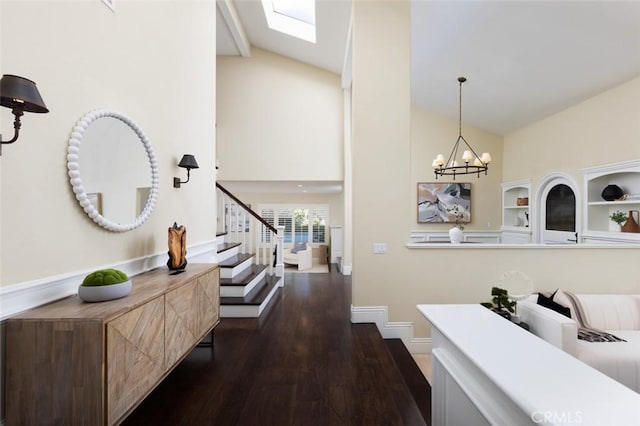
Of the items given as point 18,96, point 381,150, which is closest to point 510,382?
point 18,96

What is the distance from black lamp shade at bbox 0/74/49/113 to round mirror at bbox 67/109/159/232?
1.52ft

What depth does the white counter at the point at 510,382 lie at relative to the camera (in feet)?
2.14

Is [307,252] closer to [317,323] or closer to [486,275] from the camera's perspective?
[317,323]

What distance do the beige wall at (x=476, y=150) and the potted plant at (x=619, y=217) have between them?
2725mm

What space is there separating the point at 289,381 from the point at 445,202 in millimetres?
5989

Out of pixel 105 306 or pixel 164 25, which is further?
pixel 164 25

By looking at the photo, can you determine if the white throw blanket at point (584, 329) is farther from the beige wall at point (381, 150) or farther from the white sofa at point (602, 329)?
the beige wall at point (381, 150)

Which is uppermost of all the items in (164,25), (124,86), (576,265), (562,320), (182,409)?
(164,25)

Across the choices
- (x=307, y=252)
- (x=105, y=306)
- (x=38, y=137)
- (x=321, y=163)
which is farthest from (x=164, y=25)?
(x=307, y=252)

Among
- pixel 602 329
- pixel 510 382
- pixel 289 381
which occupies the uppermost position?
pixel 510 382

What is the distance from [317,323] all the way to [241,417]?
5.60 ft

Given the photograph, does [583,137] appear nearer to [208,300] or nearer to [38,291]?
[208,300]

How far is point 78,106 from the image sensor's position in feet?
5.63

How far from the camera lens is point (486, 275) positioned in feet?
11.5
